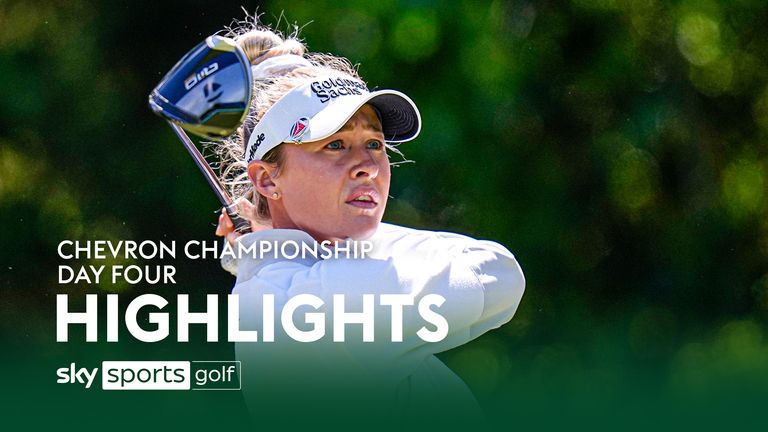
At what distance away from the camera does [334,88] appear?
2.10 m

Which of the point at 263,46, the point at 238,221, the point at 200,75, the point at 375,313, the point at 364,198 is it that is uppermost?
the point at 263,46

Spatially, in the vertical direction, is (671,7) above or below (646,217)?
above

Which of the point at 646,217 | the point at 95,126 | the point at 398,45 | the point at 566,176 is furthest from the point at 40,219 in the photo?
the point at 646,217

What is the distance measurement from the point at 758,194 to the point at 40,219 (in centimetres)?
269

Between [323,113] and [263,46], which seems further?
[263,46]

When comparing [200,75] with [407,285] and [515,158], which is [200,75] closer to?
[407,285]

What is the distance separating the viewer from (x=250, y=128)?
218 cm

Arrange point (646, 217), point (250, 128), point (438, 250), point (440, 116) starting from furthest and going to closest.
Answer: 1. point (646, 217)
2. point (440, 116)
3. point (250, 128)
4. point (438, 250)

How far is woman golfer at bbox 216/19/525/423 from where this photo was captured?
6.25 feet

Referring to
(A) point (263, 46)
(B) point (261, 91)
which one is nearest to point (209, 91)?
(B) point (261, 91)

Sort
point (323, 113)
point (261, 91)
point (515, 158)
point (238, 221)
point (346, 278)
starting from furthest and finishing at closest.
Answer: point (515, 158)
point (238, 221)
point (261, 91)
point (323, 113)
point (346, 278)

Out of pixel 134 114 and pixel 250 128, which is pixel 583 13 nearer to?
pixel 134 114

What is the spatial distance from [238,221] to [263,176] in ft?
0.64

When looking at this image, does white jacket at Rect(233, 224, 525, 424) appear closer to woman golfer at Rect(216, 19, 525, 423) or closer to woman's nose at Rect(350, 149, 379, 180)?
woman golfer at Rect(216, 19, 525, 423)
